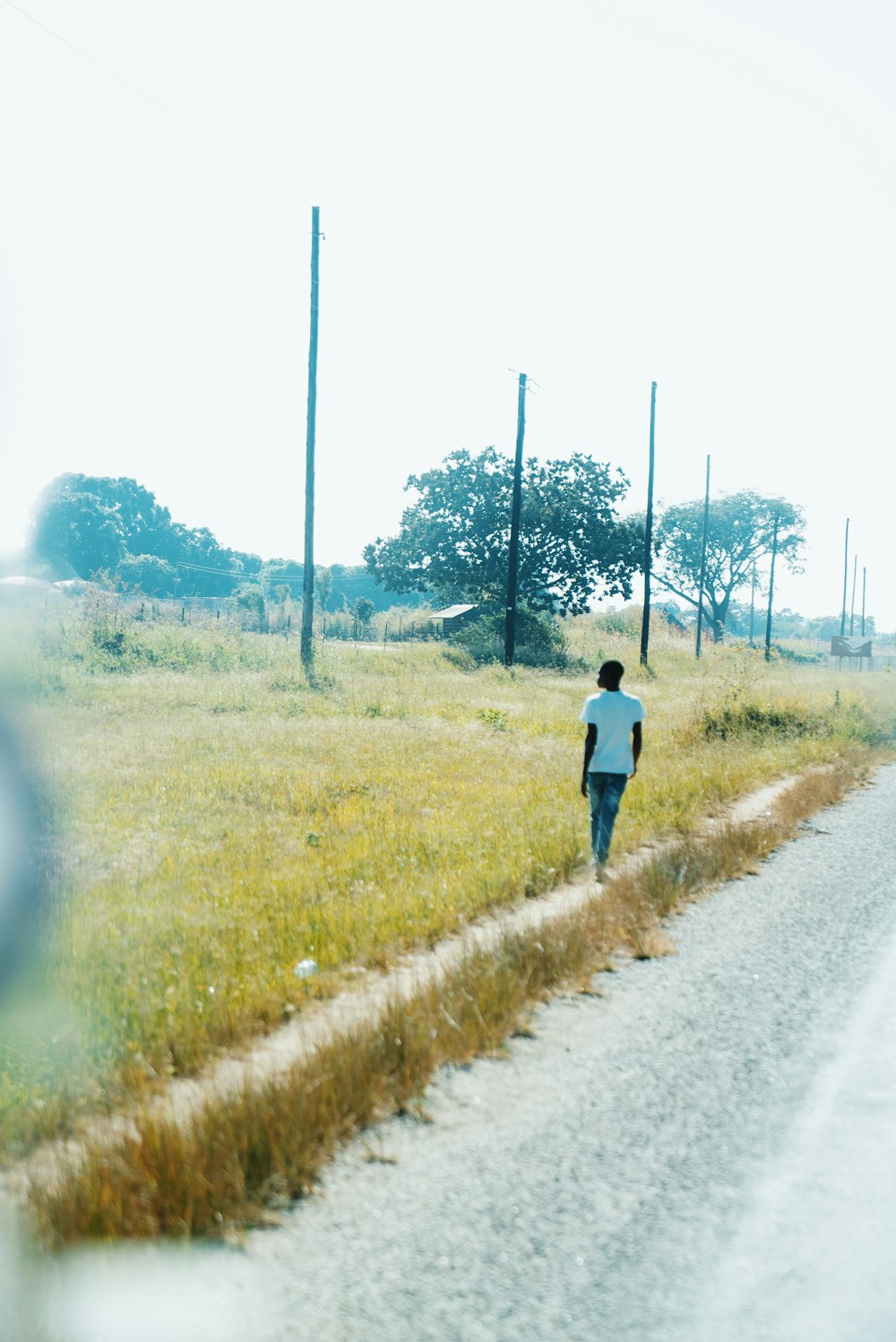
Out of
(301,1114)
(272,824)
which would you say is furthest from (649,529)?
(301,1114)

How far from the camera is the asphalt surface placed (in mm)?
3090

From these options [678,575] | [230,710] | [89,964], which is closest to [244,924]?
[89,964]

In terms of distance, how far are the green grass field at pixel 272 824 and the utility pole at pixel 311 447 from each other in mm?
2070

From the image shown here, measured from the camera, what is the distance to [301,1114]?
4.06 meters

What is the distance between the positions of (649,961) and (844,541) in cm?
8640

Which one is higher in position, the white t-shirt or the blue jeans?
the white t-shirt

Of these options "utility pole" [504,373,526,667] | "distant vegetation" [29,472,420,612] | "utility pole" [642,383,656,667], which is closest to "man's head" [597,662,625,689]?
"utility pole" [504,373,526,667]

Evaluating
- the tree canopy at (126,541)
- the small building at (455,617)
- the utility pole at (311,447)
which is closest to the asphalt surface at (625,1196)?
the utility pole at (311,447)

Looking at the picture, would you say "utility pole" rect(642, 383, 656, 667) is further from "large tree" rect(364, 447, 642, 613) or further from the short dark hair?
the short dark hair

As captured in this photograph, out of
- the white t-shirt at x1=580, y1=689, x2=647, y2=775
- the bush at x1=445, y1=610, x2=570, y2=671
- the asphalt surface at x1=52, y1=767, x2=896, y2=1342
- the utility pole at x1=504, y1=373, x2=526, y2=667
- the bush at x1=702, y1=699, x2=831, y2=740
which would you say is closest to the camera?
the asphalt surface at x1=52, y1=767, x2=896, y2=1342

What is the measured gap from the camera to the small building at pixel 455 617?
193 ft

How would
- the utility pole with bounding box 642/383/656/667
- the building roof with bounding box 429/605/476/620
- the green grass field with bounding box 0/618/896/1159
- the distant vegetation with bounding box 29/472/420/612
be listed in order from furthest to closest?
the distant vegetation with bounding box 29/472/420/612 → the building roof with bounding box 429/605/476/620 → the utility pole with bounding box 642/383/656/667 → the green grass field with bounding box 0/618/896/1159

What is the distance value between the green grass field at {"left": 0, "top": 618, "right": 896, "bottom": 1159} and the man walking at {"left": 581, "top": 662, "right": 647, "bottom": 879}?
47 cm

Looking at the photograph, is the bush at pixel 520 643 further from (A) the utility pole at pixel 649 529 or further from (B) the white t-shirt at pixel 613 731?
(B) the white t-shirt at pixel 613 731
